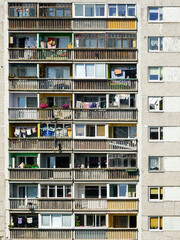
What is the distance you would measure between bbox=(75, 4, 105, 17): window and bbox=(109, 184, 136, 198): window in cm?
1392

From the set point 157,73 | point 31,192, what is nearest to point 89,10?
point 157,73

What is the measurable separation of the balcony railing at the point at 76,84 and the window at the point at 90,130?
3.02 meters

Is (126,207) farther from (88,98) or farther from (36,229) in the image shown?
(88,98)

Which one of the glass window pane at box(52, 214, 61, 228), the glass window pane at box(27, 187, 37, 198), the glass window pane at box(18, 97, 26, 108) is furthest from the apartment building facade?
the glass window pane at box(18, 97, 26, 108)

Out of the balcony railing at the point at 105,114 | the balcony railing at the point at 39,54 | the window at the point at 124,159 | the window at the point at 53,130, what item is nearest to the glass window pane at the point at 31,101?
the window at the point at 53,130

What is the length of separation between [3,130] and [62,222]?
8.79 meters

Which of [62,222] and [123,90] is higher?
[123,90]

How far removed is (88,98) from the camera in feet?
102

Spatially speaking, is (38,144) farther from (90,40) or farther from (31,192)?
(90,40)

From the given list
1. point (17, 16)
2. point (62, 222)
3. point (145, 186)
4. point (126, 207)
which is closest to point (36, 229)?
point (62, 222)

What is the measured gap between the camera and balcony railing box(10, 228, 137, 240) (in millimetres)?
29500

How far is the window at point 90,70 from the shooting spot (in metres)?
30.0

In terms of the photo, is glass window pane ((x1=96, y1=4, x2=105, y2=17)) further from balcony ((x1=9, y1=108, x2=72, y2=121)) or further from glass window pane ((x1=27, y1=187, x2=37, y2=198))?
glass window pane ((x1=27, y1=187, x2=37, y2=198))

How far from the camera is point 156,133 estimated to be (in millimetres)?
29594
